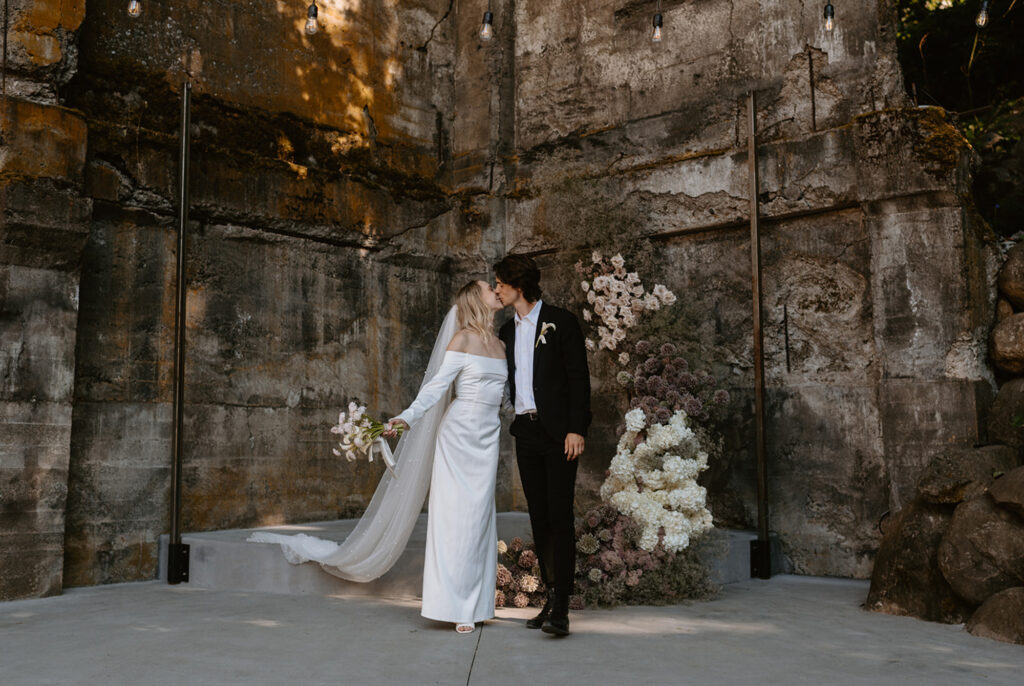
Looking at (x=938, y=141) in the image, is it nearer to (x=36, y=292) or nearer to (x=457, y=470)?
(x=457, y=470)

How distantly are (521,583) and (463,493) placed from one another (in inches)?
37.3

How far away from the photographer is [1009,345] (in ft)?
19.2

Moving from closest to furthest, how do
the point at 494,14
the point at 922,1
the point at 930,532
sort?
the point at 930,532 < the point at 494,14 < the point at 922,1

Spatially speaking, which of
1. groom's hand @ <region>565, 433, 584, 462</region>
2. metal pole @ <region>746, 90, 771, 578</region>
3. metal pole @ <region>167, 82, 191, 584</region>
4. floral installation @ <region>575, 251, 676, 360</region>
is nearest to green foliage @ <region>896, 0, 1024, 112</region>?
metal pole @ <region>746, 90, 771, 578</region>

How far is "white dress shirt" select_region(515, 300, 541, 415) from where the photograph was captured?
4.85m

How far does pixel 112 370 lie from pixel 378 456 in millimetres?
2336

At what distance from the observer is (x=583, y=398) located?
4734 millimetres

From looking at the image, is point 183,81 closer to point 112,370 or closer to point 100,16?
point 100,16

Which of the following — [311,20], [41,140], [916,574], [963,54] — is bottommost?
[916,574]

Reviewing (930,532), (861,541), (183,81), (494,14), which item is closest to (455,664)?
(930,532)

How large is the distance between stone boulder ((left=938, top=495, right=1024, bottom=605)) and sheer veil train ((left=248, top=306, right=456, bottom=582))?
9.41 ft

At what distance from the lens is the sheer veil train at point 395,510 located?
516 centimetres

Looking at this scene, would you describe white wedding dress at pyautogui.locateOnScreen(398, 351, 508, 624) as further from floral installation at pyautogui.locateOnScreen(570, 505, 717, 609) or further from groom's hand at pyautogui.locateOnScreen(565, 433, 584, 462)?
floral installation at pyautogui.locateOnScreen(570, 505, 717, 609)

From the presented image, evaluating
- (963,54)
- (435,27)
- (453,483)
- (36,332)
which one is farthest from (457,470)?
(963,54)
